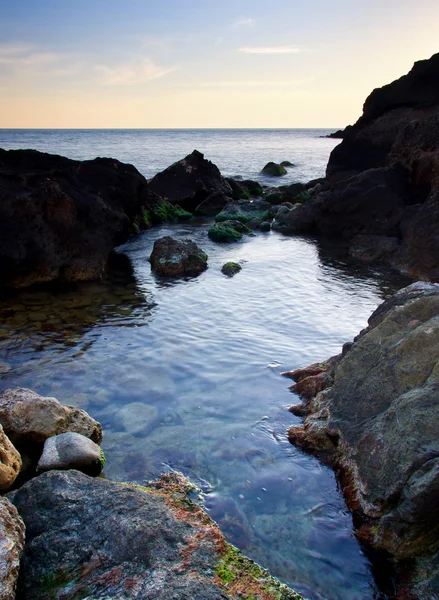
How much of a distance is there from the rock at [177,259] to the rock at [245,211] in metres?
8.18

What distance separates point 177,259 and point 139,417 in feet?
26.8

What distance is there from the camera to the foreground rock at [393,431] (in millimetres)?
4070

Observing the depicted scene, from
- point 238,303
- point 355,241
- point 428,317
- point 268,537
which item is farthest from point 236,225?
point 268,537

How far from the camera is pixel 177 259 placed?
48.3 ft

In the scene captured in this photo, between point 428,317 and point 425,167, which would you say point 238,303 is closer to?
point 428,317

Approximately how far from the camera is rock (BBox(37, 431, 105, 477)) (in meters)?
5.43

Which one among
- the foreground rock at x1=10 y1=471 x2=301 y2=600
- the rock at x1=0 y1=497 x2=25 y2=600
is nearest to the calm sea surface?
the foreground rock at x1=10 y1=471 x2=301 y2=600

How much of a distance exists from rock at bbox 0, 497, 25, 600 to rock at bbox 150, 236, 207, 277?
429 inches

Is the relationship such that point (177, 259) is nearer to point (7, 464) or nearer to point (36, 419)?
point (36, 419)

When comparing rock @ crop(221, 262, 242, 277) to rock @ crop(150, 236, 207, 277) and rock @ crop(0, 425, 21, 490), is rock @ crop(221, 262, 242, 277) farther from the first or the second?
rock @ crop(0, 425, 21, 490)

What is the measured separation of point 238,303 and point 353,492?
6.98m

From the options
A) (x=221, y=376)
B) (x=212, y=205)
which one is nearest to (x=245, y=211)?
(x=212, y=205)

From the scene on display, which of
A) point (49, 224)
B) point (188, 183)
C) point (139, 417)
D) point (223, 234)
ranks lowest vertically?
point (139, 417)

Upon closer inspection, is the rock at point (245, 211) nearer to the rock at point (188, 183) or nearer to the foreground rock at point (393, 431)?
the rock at point (188, 183)
